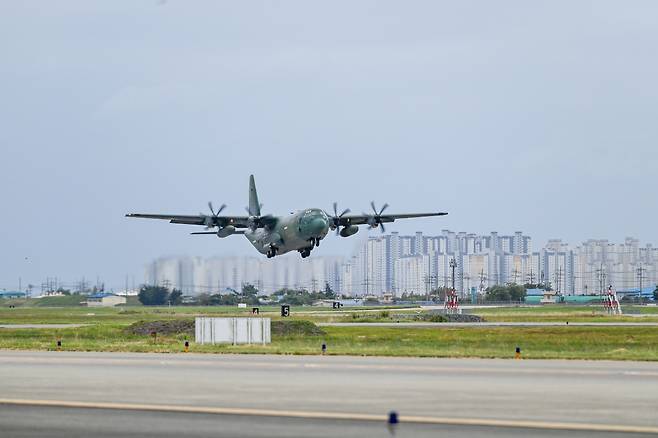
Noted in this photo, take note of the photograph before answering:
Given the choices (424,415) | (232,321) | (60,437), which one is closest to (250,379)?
(424,415)

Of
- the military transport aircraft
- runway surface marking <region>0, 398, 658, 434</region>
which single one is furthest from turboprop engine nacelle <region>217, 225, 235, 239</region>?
runway surface marking <region>0, 398, 658, 434</region>

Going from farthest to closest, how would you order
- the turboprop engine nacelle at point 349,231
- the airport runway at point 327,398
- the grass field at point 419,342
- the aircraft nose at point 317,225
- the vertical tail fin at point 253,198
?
the vertical tail fin at point 253,198 < the turboprop engine nacelle at point 349,231 < the aircraft nose at point 317,225 < the grass field at point 419,342 < the airport runway at point 327,398

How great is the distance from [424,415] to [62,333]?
4863 centimetres

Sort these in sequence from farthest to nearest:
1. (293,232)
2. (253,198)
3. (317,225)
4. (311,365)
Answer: (253,198) < (293,232) < (317,225) < (311,365)

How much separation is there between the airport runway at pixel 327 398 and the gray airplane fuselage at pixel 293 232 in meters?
52.4

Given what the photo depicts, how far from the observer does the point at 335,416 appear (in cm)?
2214

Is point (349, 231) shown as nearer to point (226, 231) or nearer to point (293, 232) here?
point (293, 232)

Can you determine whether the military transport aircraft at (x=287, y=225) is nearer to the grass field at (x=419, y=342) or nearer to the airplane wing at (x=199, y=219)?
the airplane wing at (x=199, y=219)

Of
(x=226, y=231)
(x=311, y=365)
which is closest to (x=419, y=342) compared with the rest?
(x=311, y=365)

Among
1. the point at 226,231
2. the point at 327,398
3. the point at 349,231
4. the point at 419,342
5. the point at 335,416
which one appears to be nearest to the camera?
the point at 335,416

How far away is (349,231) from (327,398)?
73383 mm

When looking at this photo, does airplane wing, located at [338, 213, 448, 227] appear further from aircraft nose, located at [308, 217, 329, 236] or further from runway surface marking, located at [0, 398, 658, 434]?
runway surface marking, located at [0, 398, 658, 434]

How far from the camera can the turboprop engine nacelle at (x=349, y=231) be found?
98.6 m

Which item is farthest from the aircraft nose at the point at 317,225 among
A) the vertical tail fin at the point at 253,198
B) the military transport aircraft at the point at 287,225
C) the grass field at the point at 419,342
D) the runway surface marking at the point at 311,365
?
the runway surface marking at the point at 311,365
